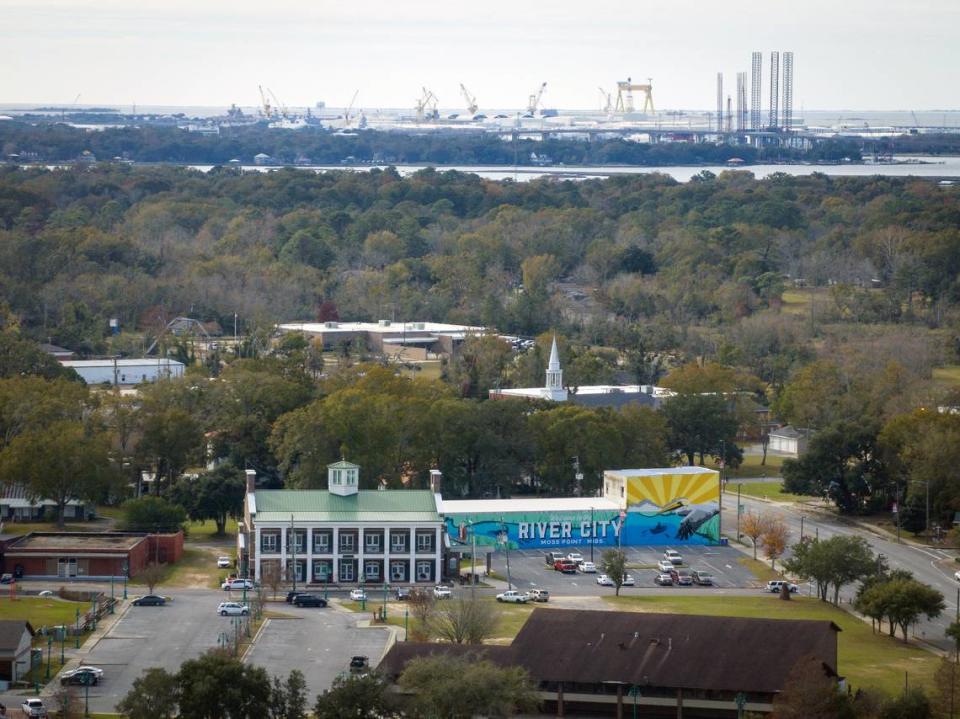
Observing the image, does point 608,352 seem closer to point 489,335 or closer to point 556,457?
point 489,335

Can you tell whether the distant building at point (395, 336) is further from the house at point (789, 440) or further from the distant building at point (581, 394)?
the house at point (789, 440)

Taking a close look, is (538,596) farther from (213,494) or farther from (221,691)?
(221,691)

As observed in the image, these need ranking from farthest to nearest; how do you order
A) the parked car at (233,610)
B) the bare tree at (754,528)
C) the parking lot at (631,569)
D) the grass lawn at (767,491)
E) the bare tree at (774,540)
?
the grass lawn at (767,491) < the bare tree at (754,528) < the bare tree at (774,540) < the parking lot at (631,569) < the parked car at (233,610)

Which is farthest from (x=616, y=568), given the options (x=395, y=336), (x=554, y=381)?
(x=395, y=336)

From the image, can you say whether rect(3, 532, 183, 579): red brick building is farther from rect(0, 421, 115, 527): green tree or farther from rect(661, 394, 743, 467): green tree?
rect(661, 394, 743, 467): green tree

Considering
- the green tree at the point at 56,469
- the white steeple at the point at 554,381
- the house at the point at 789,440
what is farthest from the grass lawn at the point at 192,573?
the house at the point at 789,440

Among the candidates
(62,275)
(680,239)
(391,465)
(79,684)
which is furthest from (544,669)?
(680,239)
